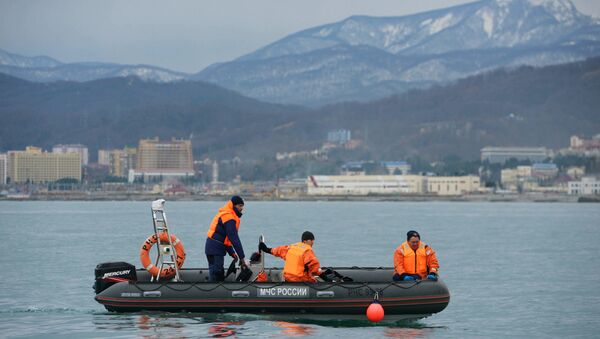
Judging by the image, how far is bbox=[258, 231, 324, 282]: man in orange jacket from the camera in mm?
21609

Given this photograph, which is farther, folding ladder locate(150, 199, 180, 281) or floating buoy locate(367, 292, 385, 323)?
folding ladder locate(150, 199, 180, 281)

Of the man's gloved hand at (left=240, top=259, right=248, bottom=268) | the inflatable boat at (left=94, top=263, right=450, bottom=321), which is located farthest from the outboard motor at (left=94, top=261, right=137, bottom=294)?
the man's gloved hand at (left=240, top=259, right=248, bottom=268)

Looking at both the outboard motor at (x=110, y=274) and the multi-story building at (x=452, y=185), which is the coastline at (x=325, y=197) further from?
the outboard motor at (x=110, y=274)

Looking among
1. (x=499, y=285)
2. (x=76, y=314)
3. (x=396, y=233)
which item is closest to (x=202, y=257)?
(x=499, y=285)

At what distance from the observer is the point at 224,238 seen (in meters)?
21.9

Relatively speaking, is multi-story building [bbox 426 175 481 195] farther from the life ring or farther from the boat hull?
the boat hull

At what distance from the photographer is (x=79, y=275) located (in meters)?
34.1

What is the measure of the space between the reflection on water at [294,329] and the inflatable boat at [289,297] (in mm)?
170

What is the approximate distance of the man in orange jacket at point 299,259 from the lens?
21609 mm

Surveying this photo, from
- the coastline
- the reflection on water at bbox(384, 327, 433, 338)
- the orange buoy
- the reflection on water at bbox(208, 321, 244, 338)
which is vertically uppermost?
the coastline

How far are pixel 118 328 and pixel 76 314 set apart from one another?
8.57 feet

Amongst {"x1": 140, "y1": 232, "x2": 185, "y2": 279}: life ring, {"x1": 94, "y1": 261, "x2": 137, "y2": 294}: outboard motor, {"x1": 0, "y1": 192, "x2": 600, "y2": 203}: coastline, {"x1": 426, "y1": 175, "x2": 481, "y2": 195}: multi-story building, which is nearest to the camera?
{"x1": 140, "y1": 232, "x2": 185, "y2": 279}: life ring

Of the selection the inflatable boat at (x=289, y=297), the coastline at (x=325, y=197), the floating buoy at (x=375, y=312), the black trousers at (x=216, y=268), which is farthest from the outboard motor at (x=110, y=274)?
the coastline at (x=325, y=197)

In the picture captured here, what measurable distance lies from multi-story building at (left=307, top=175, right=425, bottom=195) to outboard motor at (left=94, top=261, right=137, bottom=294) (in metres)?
172
